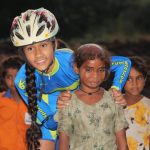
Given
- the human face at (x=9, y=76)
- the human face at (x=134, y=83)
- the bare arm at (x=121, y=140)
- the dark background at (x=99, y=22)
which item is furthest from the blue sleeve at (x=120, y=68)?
the dark background at (x=99, y=22)

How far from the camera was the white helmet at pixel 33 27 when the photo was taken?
17.9ft

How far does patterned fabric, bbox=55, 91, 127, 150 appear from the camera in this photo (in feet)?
16.1

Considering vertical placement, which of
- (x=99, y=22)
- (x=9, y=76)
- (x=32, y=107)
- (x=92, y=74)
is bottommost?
(x=99, y=22)

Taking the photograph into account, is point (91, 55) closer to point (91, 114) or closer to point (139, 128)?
point (91, 114)

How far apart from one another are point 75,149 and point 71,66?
91 cm

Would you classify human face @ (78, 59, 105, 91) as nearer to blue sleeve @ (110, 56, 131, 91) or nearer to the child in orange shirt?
blue sleeve @ (110, 56, 131, 91)

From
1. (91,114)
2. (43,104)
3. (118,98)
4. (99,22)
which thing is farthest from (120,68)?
(99,22)

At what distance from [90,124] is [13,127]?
1753mm

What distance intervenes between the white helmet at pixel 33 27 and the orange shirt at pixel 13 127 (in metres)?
1.20

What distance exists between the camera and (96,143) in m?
4.90

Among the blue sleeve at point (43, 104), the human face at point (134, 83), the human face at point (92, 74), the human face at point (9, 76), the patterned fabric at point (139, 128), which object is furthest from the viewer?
the human face at point (9, 76)

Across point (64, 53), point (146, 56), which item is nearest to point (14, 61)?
point (64, 53)

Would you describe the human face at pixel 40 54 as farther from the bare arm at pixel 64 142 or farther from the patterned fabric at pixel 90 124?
the bare arm at pixel 64 142

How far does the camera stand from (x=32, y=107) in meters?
5.48
